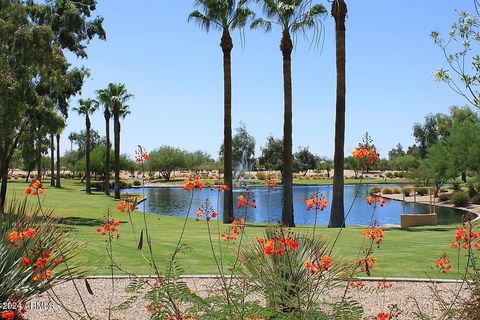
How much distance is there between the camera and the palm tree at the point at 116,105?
54350 millimetres

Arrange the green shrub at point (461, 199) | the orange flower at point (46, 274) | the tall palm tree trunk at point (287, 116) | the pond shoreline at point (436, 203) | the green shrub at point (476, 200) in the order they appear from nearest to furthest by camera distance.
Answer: the orange flower at point (46, 274) < the tall palm tree trunk at point (287, 116) < the pond shoreline at point (436, 203) < the green shrub at point (461, 199) < the green shrub at point (476, 200)

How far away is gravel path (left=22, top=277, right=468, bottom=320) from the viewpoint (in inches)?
290

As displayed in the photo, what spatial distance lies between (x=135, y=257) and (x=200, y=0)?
1802 centimetres

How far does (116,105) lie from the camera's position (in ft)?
179

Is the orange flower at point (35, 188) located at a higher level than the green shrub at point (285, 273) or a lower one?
higher

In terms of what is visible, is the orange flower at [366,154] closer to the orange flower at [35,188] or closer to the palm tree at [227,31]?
the orange flower at [35,188]

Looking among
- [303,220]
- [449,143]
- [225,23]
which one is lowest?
[303,220]

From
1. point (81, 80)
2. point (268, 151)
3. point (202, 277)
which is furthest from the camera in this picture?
point (268, 151)

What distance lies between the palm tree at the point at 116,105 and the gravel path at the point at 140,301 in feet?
150

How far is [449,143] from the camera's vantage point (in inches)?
2151

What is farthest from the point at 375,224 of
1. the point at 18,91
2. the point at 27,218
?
the point at 18,91

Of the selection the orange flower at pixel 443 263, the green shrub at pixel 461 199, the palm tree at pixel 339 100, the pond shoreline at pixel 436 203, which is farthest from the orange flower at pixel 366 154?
the green shrub at pixel 461 199

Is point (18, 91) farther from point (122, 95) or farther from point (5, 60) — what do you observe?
point (122, 95)

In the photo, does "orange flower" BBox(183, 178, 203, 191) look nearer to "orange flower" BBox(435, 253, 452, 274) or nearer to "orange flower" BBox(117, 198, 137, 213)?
"orange flower" BBox(117, 198, 137, 213)
